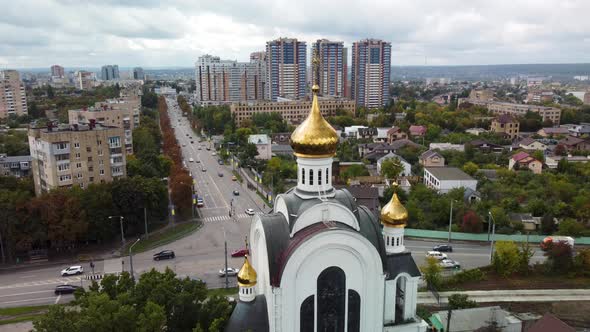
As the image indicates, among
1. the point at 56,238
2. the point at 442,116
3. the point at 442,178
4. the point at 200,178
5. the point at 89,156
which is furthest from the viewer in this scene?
the point at 442,116

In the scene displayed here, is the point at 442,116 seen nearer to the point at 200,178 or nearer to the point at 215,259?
the point at 200,178

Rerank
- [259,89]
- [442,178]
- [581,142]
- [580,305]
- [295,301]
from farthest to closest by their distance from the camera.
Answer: [259,89], [581,142], [442,178], [580,305], [295,301]

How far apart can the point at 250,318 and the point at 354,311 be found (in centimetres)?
392

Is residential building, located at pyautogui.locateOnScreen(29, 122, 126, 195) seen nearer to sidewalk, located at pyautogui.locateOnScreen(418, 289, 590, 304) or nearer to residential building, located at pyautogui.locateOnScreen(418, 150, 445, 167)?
sidewalk, located at pyautogui.locateOnScreen(418, 289, 590, 304)

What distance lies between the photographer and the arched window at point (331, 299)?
1582 cm

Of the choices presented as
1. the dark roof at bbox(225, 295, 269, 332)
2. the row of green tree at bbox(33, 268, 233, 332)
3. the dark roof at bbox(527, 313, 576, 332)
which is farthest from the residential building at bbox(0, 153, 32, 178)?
the dark roof at bbox(527, 313, 576, 332)

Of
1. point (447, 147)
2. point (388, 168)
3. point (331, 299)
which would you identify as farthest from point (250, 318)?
point (447, 147)

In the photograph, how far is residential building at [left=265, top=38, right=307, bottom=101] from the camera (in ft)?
370

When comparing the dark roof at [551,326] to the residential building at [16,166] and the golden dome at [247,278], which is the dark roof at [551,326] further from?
the residential building at [16,166]

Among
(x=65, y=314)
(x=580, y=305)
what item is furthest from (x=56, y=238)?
(x=580, y=305)

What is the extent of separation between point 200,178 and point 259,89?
77.4 meters

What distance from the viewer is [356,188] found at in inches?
1596

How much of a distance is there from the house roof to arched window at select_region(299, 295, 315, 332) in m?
33.0

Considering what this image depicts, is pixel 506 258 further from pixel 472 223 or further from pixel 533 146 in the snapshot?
pixel 533 146
